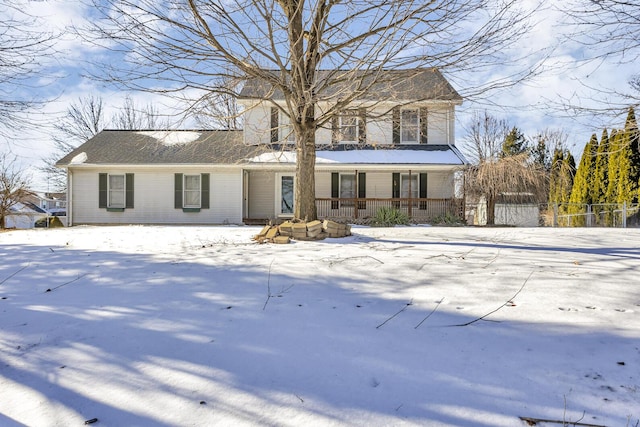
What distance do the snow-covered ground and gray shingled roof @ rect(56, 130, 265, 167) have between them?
10.5m

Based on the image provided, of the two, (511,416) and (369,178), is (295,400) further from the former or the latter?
(369,178)

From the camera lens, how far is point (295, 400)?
157 cm

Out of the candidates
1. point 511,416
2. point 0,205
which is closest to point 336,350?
point 511,416

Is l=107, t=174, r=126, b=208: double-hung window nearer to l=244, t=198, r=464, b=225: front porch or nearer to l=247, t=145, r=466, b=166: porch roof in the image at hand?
l=244, t=198, r=464, b=225: front porch

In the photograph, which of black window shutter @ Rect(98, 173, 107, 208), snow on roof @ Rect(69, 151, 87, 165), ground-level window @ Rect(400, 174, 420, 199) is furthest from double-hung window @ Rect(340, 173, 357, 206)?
snow on roof @ Rect(69, 151, 87, 165)

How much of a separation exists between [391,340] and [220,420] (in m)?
1.08

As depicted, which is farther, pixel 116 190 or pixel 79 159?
pixel 116 190

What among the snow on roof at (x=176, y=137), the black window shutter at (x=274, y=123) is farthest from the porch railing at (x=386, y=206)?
the snow on roof at (x=176, y=137)

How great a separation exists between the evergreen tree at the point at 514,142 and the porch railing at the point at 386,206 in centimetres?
1776

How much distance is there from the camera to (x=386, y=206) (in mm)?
14484

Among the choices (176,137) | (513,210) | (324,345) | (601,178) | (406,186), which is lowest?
(324,345)

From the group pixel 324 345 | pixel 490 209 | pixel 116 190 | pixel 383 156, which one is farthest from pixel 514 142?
pixel 324 345

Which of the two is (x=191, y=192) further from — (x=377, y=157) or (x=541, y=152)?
(x=541, y=152)

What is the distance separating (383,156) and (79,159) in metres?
11.9
